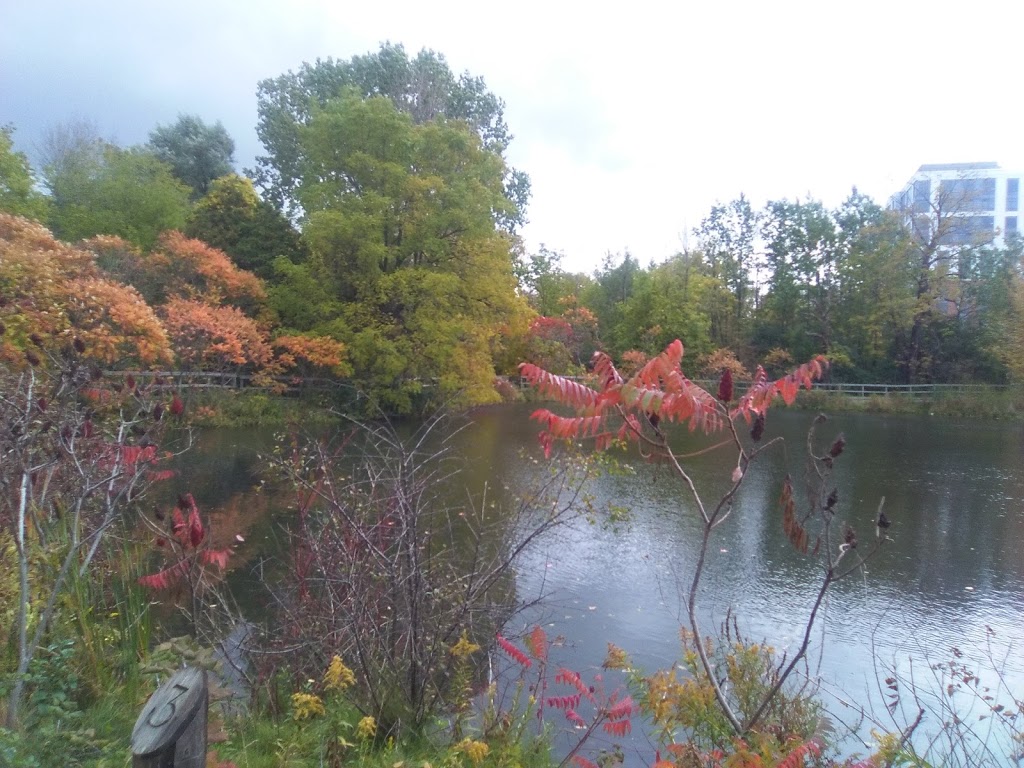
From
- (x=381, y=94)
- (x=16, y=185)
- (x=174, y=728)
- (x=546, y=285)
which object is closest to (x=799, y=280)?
(x=546, y=285)

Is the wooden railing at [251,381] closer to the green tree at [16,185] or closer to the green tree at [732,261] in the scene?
the green tree at [16,185]

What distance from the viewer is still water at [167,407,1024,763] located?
5.88 metres

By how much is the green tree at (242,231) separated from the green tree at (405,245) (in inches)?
95.6

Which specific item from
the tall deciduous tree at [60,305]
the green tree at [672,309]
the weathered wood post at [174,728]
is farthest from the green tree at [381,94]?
the weathered wood post at [174,728]

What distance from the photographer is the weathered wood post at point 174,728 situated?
1.81m

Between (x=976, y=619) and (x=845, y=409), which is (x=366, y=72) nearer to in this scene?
(x=845, y=409)

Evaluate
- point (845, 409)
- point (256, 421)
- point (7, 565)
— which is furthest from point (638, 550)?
point (845, 409)

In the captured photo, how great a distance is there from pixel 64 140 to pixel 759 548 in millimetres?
30022

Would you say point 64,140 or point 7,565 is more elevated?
point 64,140

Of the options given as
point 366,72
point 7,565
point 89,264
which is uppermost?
point 366,72

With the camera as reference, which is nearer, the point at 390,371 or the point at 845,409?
the point at 390,371

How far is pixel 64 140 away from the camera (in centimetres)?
2750

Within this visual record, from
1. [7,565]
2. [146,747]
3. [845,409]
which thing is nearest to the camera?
[146,747]

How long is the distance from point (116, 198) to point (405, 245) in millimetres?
9552
